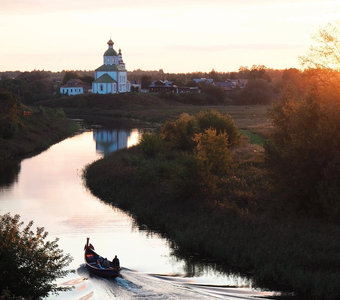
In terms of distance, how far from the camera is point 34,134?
183ft

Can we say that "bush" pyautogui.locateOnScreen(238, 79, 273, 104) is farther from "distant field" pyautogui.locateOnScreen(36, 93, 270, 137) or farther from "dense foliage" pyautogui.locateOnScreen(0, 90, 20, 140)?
"dense foliage" pyautogui.locateOnScreen(0, 90, 20, 140)

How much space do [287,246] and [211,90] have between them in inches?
4168

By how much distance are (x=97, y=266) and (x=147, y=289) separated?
2350mm

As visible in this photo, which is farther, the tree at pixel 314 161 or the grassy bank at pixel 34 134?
the grassy bank at pixel 34 134

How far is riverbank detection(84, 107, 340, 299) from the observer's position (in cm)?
1766

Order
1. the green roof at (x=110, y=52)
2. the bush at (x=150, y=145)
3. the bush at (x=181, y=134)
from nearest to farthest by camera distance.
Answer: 1. the bush at (x=150, y=145)
2. the bush at (x=181, y=134)
3. the green roof at (x=110, y=52)

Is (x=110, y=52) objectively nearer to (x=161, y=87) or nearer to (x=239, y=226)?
(x=161, y=87)

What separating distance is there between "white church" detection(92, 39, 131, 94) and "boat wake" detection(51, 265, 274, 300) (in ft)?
340

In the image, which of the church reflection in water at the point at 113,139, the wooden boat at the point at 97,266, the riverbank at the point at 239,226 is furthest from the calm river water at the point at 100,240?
the church reflection in water at the point at 113,139

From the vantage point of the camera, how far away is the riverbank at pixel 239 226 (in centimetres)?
1766

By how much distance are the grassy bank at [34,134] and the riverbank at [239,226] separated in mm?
16920

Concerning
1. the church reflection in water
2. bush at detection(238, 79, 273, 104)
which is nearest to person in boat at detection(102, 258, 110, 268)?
the church reflection in water

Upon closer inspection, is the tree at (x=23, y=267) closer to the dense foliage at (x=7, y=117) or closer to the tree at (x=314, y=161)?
the tree at (x=314, y=161)

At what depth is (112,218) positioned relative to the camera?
25.7 m
